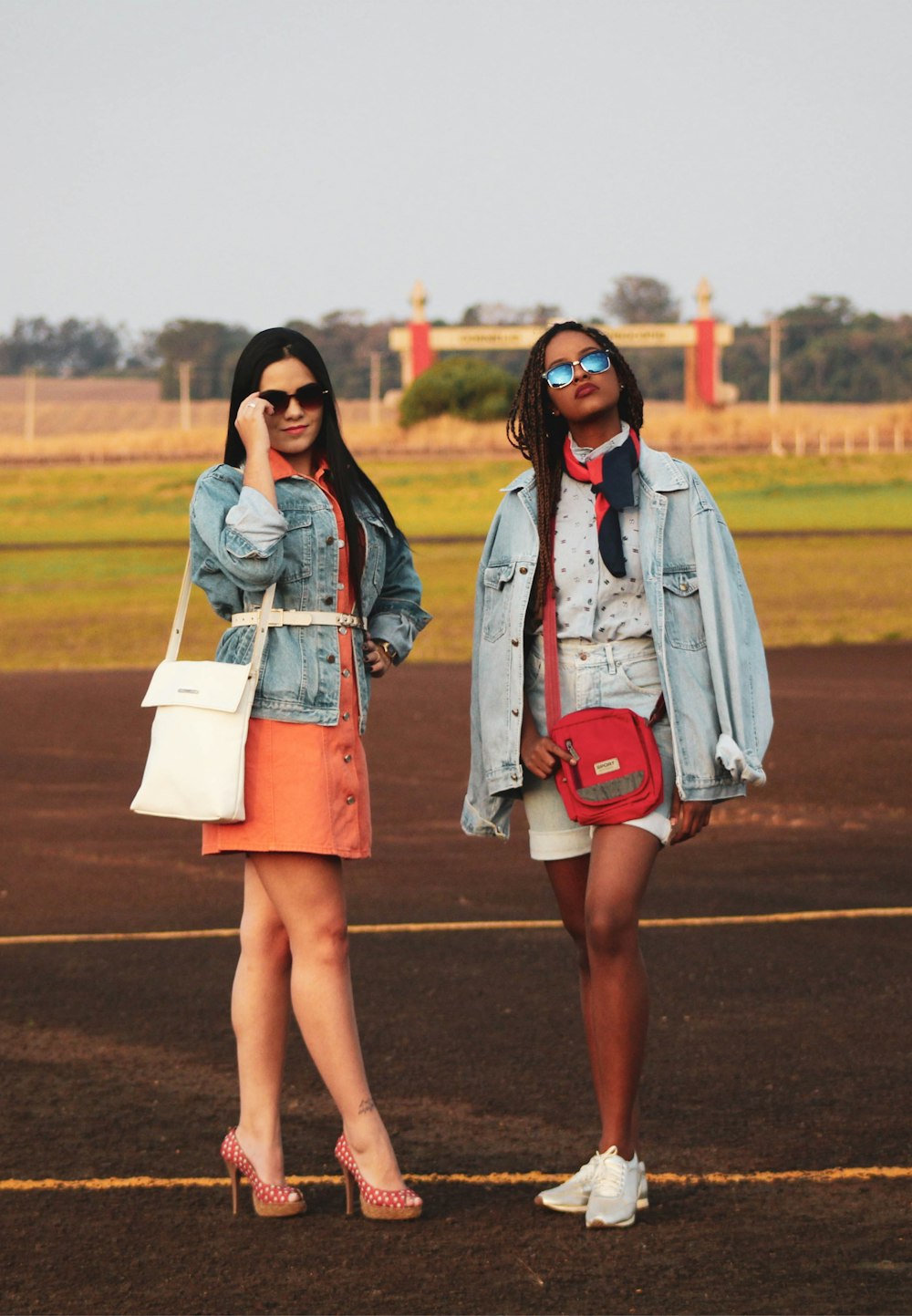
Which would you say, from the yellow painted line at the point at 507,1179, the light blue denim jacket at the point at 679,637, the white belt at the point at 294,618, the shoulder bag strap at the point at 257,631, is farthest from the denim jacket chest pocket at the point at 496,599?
the yellow painted line at the point at 507,1179

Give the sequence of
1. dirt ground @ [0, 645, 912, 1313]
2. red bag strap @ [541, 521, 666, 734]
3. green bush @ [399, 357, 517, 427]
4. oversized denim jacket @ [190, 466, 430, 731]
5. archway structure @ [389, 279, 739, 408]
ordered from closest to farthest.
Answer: dirt ground @ [0, 645, 912, 1313], oversized denim jacket @ [190, 466, 430, 731], red bag strap @ [541, 521, 666, 734], green bush @ [399, 357, 517, 427], archway structure @ [389, 279, 739, 408]

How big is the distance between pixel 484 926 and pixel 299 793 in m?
3.25

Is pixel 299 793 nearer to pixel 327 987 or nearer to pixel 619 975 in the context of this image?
pixel 327 987

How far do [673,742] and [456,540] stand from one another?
31.3m

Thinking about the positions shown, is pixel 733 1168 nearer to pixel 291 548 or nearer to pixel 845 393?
pixel 291 548

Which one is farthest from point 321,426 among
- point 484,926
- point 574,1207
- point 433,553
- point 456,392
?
point 456,392

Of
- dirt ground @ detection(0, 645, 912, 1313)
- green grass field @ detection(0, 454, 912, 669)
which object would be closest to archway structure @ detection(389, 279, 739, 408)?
green grass field @ detection(0, 454, 912, 669)

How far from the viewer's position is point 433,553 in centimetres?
3156

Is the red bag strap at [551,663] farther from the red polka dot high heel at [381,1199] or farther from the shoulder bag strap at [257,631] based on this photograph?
the red polka dot high heel at [381,1199]

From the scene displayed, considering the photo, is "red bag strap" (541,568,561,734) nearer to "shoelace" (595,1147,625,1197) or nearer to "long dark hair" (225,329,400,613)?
→ "long dark hair" (225,329,400,613)

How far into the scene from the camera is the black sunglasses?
4.07 m

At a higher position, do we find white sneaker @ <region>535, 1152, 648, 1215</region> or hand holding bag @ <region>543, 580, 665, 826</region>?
hand holding bag @ <region>543, 580, 665, 826</region>

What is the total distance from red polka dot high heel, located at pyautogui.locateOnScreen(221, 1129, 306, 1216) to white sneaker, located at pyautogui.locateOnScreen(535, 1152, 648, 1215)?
0.53 metres

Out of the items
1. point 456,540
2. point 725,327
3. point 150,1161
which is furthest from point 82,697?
point 725,327
